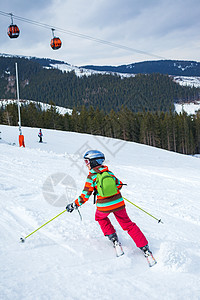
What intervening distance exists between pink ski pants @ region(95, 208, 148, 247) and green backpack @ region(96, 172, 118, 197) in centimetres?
34

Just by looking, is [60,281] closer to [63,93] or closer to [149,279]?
[149,279]

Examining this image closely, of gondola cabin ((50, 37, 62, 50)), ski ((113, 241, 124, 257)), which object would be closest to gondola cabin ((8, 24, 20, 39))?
gondola cabin ((50, 37, 62, 50))

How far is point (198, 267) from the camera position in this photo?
3137 mm

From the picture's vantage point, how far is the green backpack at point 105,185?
11.2ft

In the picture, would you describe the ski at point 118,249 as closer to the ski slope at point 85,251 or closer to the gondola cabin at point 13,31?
the ski slope at point 85,251

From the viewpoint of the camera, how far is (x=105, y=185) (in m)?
3.41

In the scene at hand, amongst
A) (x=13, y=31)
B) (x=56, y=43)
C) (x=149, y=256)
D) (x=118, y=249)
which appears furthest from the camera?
(x=56, y=43)

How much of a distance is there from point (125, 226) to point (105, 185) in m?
0.71

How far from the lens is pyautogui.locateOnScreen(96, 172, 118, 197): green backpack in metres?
3.42

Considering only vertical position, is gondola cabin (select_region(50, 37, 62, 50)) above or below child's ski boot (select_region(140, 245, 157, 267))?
above

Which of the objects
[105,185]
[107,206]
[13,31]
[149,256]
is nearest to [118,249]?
[149,256]

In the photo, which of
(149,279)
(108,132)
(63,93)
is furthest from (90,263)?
(63,93)

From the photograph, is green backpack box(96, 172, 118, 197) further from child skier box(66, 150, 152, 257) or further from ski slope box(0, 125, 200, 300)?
ski slope box(0, 125, 200, 300)

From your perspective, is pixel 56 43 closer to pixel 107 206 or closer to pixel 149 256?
pixel 107 206
